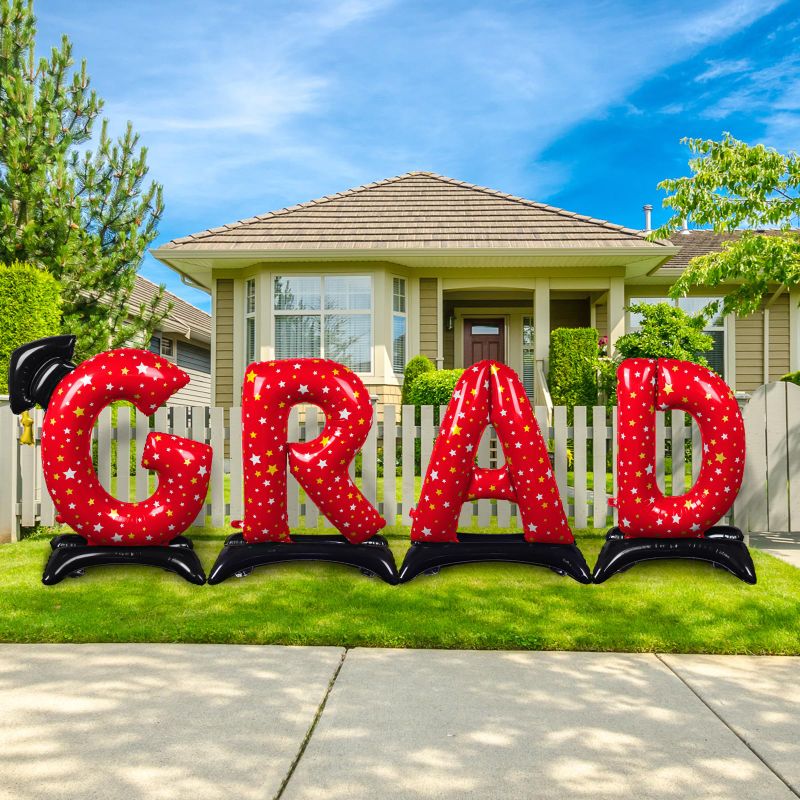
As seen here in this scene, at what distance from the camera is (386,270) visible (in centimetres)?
1293

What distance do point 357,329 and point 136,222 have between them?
5.46 meters

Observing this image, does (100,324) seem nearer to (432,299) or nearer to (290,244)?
(290,244)

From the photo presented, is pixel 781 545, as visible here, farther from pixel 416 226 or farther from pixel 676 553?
pixel 416 226

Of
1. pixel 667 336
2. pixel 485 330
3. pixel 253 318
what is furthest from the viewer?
pixel 485 330

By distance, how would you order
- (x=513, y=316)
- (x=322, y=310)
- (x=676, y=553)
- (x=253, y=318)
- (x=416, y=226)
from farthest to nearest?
(x=513, y=316)
(x=253, y=318)
(x=416, y=226)
(x=322, y=310)
(x=676, y=553)

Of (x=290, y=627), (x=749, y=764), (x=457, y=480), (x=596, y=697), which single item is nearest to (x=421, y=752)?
(x=596, y=697)

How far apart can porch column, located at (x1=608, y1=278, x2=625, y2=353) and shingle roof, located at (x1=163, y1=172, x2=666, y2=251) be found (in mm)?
978

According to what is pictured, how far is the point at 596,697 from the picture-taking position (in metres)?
3.18

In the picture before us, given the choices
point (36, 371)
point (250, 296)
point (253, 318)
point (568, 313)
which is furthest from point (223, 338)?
point (36, 371)

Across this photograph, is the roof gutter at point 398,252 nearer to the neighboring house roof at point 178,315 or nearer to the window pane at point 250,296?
the window pane at point 250,296

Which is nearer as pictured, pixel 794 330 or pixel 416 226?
pixel 416 226

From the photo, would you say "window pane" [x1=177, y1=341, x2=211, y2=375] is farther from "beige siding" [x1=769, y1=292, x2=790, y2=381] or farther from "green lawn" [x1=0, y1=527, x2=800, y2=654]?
"green lawn" [x1=0, y1=527, x2=800, y2=654]

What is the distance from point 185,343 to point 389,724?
22.8 m

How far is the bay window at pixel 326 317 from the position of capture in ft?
42.8
